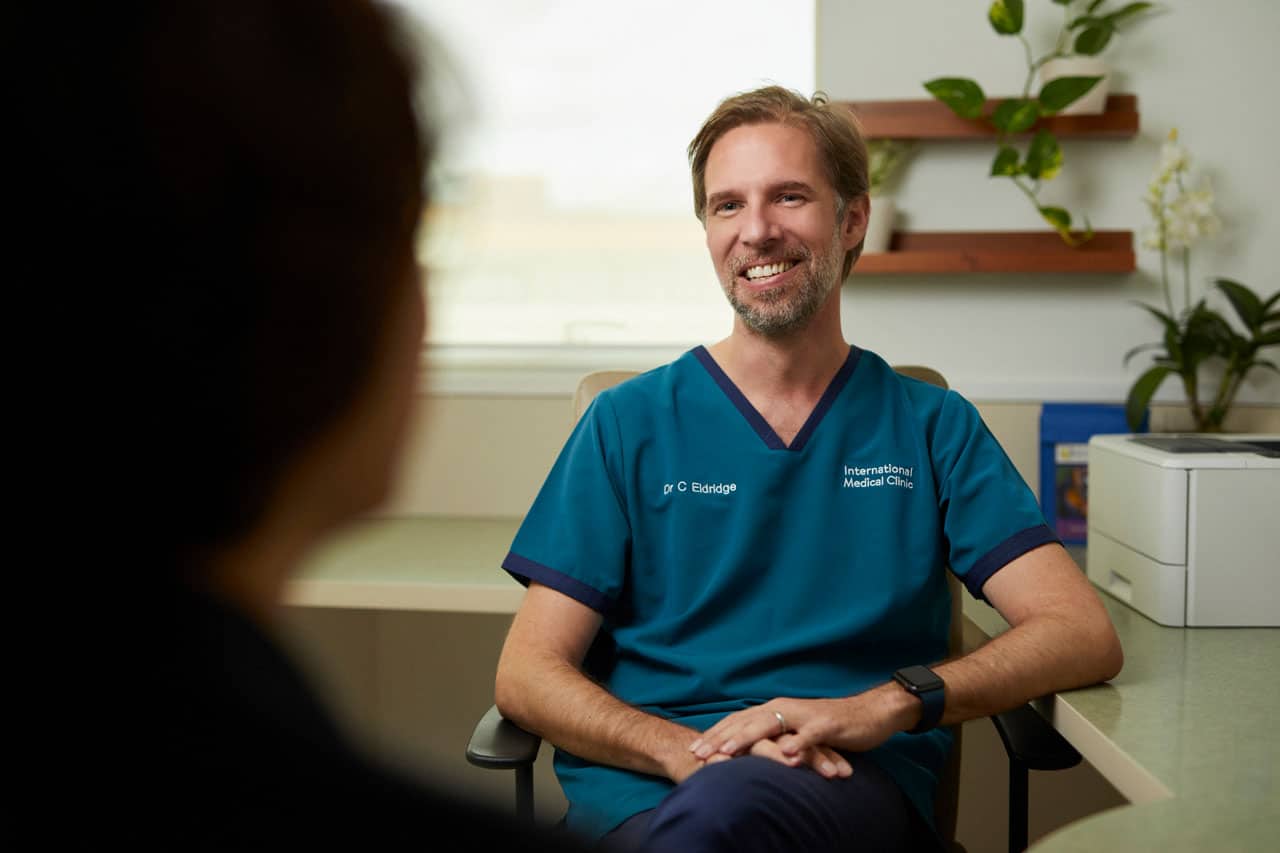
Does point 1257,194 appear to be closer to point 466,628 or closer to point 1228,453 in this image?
point 1228,453

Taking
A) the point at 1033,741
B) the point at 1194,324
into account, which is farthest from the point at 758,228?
the point at 1194,324

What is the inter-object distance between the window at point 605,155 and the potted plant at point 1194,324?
0.79 meters

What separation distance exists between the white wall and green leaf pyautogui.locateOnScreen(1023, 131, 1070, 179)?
0.09m

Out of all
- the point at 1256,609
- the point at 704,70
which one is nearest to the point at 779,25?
the point at 704,70

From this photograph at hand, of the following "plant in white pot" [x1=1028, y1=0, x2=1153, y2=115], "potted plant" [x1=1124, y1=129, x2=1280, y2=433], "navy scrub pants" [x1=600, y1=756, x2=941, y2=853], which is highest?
"plant in white pot" [x1=1028, y1=0, x2=1153, y2=115]

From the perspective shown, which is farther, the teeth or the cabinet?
the cabinet

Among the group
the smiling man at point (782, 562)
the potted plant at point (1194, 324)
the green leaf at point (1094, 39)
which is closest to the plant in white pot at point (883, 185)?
the green leaf at point (1094, 39)

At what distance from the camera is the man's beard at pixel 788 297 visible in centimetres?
165

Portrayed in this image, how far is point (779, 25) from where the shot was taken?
257 cm

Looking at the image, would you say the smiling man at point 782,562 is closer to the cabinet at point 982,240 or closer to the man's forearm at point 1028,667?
the man's forearm at point 1028,667

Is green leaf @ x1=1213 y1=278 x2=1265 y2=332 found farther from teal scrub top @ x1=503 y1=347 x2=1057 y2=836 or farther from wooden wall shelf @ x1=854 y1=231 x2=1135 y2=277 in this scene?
teal scrub top @ x1=503 y1=347 x2=1057 y2=836

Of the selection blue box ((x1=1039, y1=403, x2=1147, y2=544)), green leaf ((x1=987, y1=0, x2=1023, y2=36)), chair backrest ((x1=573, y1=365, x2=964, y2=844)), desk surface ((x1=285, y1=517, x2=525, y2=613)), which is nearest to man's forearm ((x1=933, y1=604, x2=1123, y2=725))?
chair backrest ((x1=573, y1=365, x2=964, y2=844))

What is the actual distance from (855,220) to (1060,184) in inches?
32.9

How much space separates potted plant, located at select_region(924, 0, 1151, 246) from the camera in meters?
2.28
